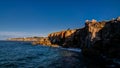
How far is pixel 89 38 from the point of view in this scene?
7944cm

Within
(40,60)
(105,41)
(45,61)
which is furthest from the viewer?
(105,41)

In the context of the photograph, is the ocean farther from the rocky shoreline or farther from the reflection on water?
the rocky shoreline

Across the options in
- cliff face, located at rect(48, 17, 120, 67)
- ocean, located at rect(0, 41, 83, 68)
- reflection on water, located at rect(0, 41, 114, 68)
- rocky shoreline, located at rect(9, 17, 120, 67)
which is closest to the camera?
reflection on water, located at rect(0, 41, 114, 68)

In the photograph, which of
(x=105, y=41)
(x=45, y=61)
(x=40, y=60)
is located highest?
(x=105, y=41)

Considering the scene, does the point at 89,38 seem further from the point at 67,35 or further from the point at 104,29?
the point at 67,35

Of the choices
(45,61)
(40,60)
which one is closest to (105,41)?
(45,61)

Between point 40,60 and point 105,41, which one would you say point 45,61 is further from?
point 105,41

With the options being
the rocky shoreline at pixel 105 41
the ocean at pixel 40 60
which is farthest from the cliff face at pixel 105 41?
the ocean at pixel 40 60

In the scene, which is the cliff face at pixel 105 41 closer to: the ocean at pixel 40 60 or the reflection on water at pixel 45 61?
the reflection on water at pixel 45 61

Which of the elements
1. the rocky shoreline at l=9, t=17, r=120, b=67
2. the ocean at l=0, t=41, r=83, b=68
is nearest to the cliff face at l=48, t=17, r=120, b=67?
the rocky shoreline at l=9, t=17, r=120, b=67

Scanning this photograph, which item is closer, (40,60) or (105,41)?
(40,60)

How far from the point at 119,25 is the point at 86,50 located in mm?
14035

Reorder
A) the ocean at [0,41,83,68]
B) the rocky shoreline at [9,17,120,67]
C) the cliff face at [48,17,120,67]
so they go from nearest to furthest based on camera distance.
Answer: the ocean at [0,41,83,68]
the rocky shoreline at [9,17,120,67]
the cliff face at [48,17,120,67]

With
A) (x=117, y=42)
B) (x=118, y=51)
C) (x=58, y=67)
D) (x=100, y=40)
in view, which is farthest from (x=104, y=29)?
(x=58, y=67)
